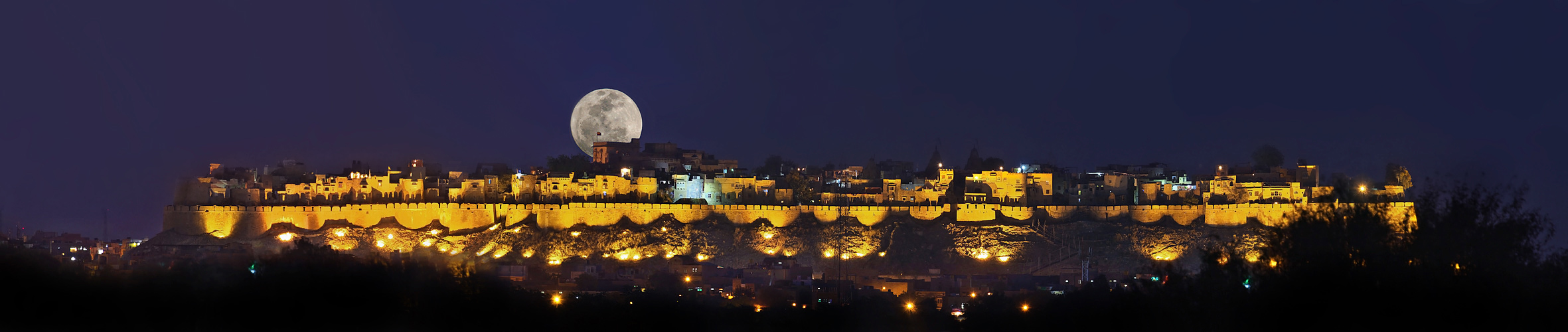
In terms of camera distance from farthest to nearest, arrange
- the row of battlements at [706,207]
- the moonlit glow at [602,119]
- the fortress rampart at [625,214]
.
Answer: the moonlit glow at [602,119] → the row of battlements at [706,207] → the fortress rampart at [625,214]

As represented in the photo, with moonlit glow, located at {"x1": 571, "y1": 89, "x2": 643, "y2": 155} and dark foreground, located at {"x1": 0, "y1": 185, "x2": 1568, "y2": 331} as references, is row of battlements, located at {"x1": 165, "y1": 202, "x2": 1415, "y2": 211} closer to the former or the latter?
dark foreground, located at {"x1": 0, "y1": 185, "x2": 1568, "y2": 331}

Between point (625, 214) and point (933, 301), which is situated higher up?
point (625, 214)

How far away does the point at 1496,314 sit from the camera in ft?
68.0

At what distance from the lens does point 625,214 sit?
2125 inches

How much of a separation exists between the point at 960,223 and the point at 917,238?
2284 mm

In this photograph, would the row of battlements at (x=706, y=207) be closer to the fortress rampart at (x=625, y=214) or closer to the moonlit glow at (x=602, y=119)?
the fortress rampart at (x=625, y=214)

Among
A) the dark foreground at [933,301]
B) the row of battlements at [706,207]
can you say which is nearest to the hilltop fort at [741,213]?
the row of battlements at [706,207]

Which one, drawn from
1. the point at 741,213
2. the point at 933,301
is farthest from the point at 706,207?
the point at 933,301

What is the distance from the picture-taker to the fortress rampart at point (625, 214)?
53.8m

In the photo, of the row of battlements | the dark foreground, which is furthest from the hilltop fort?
the dark foreground

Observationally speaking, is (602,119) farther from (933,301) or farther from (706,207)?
(933,301)

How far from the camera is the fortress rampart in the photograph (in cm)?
5381

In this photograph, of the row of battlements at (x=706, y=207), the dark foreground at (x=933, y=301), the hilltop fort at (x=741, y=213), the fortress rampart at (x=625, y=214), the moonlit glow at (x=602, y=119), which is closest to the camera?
the dark foreground at (x=933, y=301)

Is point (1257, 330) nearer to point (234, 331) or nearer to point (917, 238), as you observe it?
point (234, 331)
